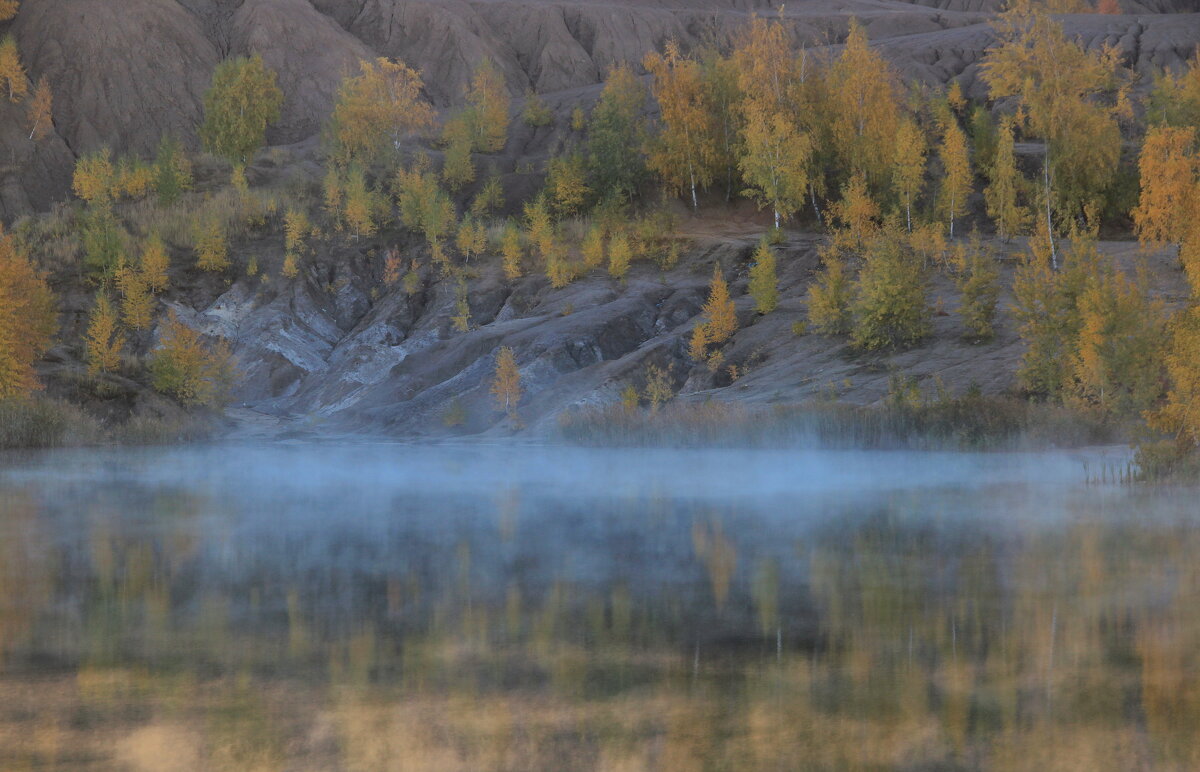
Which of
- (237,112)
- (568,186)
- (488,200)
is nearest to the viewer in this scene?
(568,186)

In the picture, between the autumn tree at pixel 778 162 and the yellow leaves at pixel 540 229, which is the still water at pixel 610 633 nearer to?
the yellow leaves at pixel 540 229

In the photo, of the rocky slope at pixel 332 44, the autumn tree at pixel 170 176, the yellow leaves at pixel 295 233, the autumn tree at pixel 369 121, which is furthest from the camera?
the rocky slope at pixel 332 44

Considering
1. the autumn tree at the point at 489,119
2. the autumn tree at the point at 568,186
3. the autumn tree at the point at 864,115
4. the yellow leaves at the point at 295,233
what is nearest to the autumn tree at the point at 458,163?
the autumn tree at the point at 489,119

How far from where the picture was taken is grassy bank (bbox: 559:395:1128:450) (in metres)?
32.9

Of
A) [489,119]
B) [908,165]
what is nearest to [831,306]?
[908,165]

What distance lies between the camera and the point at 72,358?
52000 mm

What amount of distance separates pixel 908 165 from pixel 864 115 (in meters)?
6.62

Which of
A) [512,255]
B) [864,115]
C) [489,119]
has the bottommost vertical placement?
[512,255]

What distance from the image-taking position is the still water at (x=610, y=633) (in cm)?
836

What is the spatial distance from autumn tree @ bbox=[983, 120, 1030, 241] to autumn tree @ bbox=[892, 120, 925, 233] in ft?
12.8

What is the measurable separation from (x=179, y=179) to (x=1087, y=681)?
2929 inches

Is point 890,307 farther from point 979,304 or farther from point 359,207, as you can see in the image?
point 359,207

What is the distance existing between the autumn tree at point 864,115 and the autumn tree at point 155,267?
3870 cm

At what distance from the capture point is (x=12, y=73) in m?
105
